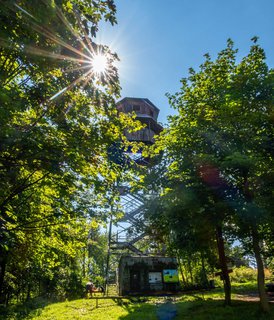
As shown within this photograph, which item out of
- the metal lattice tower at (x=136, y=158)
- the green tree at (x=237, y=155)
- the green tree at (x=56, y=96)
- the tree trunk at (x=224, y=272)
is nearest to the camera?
the green tree at (x=56, y=96)

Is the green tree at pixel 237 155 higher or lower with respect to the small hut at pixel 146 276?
higher

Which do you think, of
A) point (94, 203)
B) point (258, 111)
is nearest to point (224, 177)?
point (258, 111)

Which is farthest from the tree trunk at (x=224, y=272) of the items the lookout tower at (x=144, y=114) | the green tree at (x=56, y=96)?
the lookout tower at (x=144, y=114)

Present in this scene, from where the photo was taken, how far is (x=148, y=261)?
81.3 feet

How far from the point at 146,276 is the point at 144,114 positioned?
52.0ft

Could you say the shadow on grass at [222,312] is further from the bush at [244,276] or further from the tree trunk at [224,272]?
the bush at [244,276]

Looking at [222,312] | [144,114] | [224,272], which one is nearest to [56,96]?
[222,312]

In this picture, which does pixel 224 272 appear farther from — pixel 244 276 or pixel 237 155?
pixel 244 276

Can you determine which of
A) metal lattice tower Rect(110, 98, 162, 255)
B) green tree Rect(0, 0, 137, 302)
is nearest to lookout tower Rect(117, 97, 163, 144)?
metal lattice tower Rect(110, 98, 162, 255)

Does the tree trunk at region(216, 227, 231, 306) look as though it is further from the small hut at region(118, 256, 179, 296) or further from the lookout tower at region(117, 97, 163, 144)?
the lookout tower at region(117, 97, 163, 144)

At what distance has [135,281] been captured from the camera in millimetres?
23688

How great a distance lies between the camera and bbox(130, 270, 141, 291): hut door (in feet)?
76.9

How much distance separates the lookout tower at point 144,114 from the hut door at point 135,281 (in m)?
12.2

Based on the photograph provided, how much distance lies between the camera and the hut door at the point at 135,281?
23.4 meters
